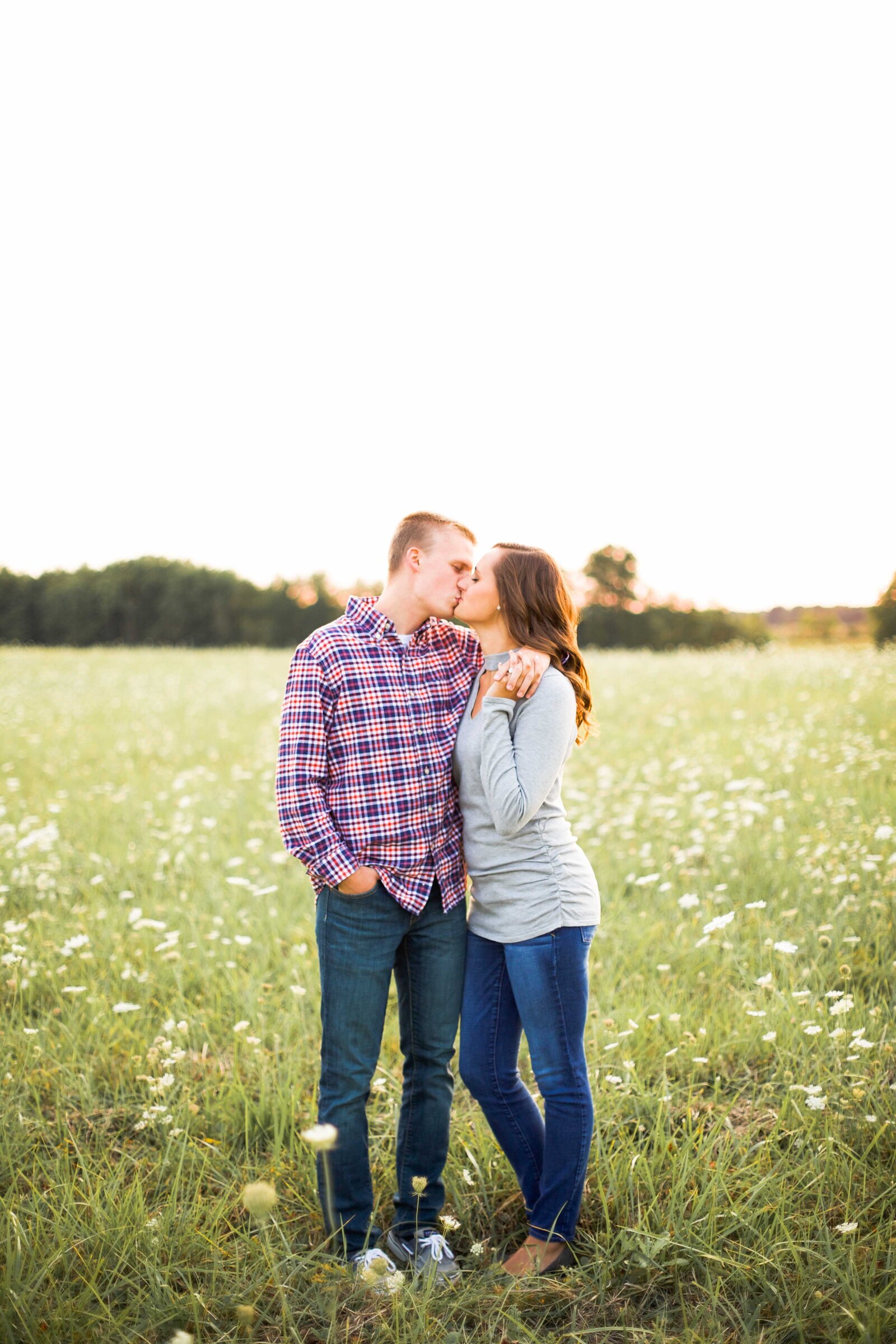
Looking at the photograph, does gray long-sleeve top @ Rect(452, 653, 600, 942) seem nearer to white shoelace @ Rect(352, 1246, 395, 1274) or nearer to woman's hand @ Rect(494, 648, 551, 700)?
woman's hand @ Rect(494, 648, 551, 700)

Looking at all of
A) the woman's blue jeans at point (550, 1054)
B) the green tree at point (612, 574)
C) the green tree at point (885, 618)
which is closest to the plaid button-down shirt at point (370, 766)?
the woman's blue jeans at point (550, 1054)

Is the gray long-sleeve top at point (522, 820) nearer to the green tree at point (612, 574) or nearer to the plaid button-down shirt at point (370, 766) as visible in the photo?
the plaid button-down shirt at point (370, 766)

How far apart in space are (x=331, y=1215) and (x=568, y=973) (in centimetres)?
101

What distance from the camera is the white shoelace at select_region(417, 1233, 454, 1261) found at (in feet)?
8.53

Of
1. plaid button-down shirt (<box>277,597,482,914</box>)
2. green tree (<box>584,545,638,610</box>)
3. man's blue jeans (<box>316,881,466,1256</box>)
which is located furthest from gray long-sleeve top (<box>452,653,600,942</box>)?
green tree (<box>584,545,638,610</box>)

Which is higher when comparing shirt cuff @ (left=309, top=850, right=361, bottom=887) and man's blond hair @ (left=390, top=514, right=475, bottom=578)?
man's blond hair @ (left=390, top=514, right=475, bottom=578)

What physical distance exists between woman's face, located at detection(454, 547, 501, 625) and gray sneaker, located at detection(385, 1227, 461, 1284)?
1.84 m

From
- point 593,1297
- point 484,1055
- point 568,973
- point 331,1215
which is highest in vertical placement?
point 568,973

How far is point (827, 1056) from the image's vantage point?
133 inches

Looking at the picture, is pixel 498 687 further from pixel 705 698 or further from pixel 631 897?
pixel 705 698

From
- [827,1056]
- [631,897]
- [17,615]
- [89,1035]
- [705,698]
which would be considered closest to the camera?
[827,1056]

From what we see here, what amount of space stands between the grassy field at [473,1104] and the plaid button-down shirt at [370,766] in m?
1.06

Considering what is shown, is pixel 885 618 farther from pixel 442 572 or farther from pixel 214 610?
pixel 214 610

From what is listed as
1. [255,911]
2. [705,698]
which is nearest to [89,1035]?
[255,911]
